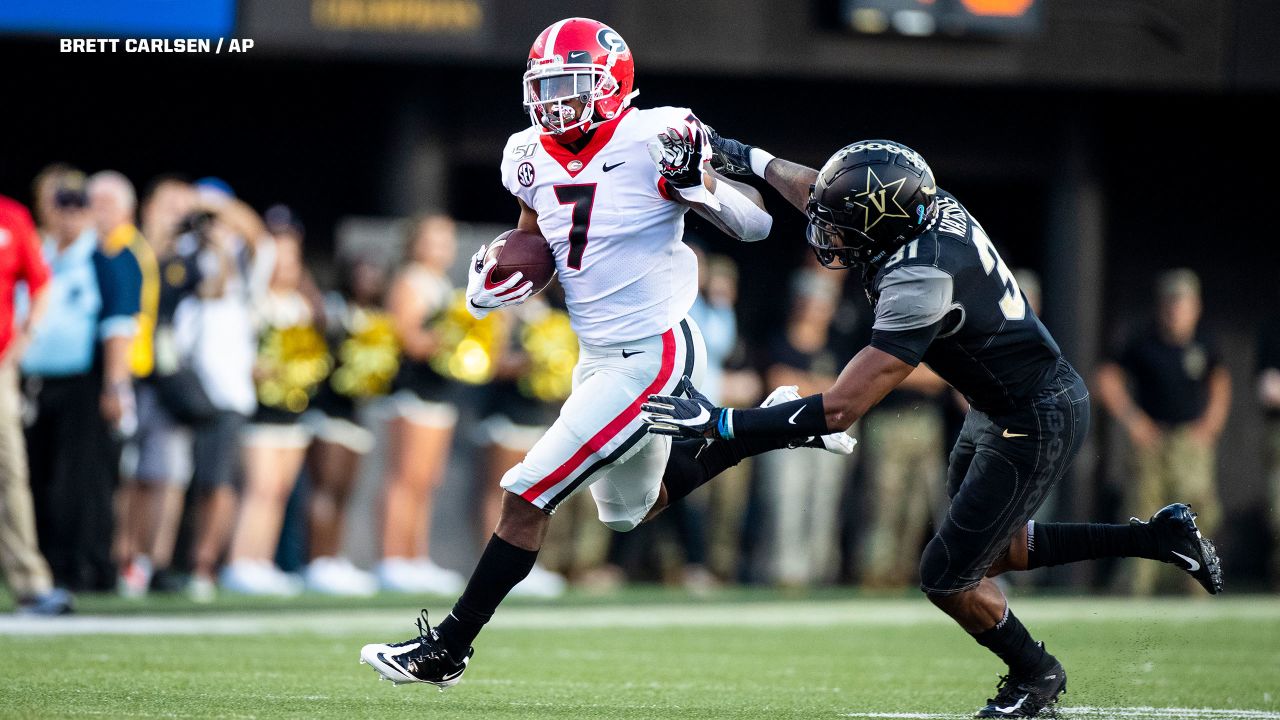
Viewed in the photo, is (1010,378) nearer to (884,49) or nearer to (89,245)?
(89,245)

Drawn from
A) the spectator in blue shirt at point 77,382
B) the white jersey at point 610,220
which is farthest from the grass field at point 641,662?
the white jersey at point 610,220

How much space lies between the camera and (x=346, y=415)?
1052 cm

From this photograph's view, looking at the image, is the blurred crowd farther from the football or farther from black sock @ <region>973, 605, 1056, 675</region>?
black sock @ <region>973, 605, 1056, 675</region>

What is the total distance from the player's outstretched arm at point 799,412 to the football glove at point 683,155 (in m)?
0.82

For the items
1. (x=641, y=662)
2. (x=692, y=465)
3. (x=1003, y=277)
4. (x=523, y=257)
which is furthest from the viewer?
(x=641, y=662)

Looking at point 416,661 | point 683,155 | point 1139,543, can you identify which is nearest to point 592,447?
point 416,661

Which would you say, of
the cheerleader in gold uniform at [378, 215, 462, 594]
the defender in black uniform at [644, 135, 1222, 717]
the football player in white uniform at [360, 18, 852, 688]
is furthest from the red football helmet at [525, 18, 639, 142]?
the cheerleader in gold uniform at [378, 215, 462, 594]

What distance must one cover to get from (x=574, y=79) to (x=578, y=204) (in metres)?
0.41

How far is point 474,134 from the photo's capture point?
42.0ft

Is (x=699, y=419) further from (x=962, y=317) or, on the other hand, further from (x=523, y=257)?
(x=523, y=257)

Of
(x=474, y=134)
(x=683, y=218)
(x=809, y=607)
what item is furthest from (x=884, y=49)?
(x=683, y=218)

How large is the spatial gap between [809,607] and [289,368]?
3.31 m

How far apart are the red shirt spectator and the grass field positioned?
140cm

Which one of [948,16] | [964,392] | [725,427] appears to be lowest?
[725,427]
